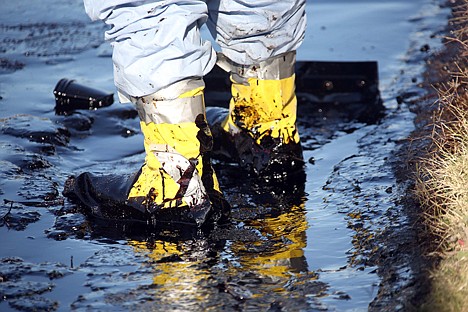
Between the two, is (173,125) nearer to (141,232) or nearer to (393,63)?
(141,232)

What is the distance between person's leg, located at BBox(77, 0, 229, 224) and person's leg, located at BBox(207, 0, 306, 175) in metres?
0.48

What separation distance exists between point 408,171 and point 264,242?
35.8 inches

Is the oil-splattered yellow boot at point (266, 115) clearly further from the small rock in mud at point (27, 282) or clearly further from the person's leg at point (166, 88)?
the small rock in mud at point (27, 282)

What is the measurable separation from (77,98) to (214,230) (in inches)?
73.8

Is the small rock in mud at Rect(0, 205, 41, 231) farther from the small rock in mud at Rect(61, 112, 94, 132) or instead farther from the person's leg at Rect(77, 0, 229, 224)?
the small rock in mud at Rect(61, 112, 94, 132)

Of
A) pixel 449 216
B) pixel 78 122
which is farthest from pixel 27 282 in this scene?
pixel 78 122

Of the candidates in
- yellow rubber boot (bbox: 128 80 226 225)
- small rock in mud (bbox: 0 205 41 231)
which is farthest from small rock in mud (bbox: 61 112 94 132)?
yellow rubber boot (bbox: 128 80 226 225)

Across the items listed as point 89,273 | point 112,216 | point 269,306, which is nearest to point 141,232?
point 112,216

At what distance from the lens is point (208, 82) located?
5328mm

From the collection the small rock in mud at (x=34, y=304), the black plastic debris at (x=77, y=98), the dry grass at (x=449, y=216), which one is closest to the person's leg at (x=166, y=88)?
the small rock in mud at (x=34, y=304)

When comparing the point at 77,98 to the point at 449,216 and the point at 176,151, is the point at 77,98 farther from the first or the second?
the point at 449,216

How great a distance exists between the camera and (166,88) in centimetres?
357

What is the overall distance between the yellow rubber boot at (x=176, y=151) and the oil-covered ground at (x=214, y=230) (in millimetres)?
130

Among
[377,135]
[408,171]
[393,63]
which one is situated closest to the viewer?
[408,171]
